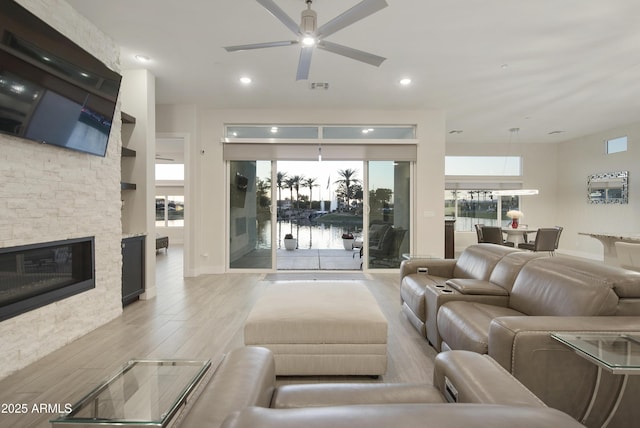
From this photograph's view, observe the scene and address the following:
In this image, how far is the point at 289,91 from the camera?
4883 millimetres

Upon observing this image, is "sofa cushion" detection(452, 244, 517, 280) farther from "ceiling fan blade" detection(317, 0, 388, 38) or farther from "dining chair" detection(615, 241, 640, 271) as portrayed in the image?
"ceiling fan blade" detection(317, 0, 388, 38)

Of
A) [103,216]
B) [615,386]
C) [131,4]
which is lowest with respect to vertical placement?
[615,386]

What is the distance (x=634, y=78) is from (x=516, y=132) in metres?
3.09

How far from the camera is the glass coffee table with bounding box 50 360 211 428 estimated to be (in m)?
0.91

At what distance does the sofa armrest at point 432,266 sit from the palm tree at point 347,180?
2.84 m

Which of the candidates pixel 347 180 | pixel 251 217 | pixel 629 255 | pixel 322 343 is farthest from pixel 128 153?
pixel 629 255

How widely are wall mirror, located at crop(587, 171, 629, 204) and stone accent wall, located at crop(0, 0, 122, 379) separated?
9.82 meters

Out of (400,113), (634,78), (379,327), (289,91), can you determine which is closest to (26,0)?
(289,91)

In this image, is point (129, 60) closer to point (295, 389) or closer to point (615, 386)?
point (295, 389)

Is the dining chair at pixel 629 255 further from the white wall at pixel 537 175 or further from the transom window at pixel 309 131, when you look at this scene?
the white wall at pixel 537 175

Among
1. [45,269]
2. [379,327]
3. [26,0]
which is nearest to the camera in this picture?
[379,327]

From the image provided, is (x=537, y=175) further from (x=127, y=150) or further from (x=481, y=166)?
(x=127, y=150)

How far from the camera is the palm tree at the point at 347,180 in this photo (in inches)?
243

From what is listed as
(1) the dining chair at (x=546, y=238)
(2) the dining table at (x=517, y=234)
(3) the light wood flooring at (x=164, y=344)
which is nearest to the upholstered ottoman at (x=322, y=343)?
(3) the light wood flooring at (x=164, y=344)
